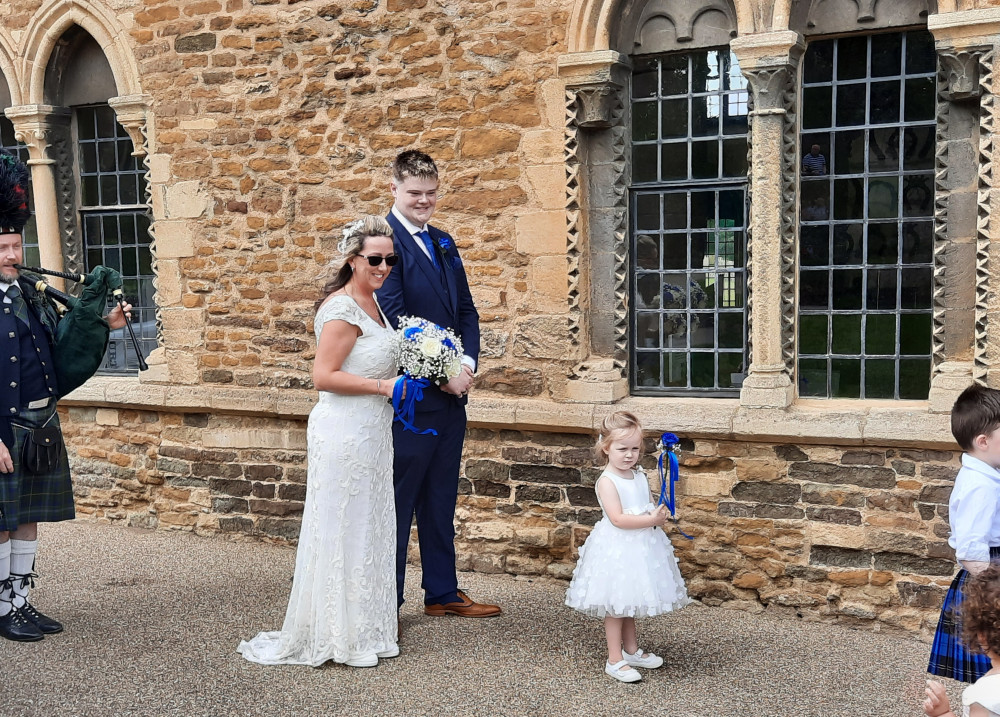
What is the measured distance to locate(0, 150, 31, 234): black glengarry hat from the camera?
16.3ft

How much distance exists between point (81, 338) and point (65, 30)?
346 cm

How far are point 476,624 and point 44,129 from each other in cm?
502

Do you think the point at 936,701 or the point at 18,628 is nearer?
the point at 936,701

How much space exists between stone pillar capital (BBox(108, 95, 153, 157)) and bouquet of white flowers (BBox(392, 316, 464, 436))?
12.0 ft

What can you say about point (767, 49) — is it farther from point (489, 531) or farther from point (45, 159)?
point (45, 159)

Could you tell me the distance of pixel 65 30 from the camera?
7.70 m

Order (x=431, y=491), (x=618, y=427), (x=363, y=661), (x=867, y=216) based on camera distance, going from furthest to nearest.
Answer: (x=867, y=216)
(x=431, y=491)
(x=363, y=661)
(x=618, y=427)

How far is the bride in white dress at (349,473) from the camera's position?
15.0 ft

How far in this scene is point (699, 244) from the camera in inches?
238

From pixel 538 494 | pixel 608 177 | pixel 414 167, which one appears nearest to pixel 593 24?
pixel 608 177

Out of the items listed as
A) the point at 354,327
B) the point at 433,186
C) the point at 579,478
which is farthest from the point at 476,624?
the point at 433,186

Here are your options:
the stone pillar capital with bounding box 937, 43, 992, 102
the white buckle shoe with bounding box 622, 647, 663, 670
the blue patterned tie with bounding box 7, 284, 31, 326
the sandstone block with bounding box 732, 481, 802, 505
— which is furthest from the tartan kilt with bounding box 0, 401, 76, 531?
the stone pillar capital with bounding box 937, 43, 992, 102

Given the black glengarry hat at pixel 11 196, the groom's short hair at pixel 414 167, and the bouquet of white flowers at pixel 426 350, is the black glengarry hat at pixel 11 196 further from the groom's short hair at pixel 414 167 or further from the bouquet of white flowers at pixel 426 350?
the bouquet of white flowers at pixel 426 350

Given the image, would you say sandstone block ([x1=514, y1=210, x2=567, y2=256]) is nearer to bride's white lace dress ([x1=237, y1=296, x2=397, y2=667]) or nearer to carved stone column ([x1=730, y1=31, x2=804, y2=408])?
carved stone column ([x1=730, y1=31, x2=804, y2=408])
